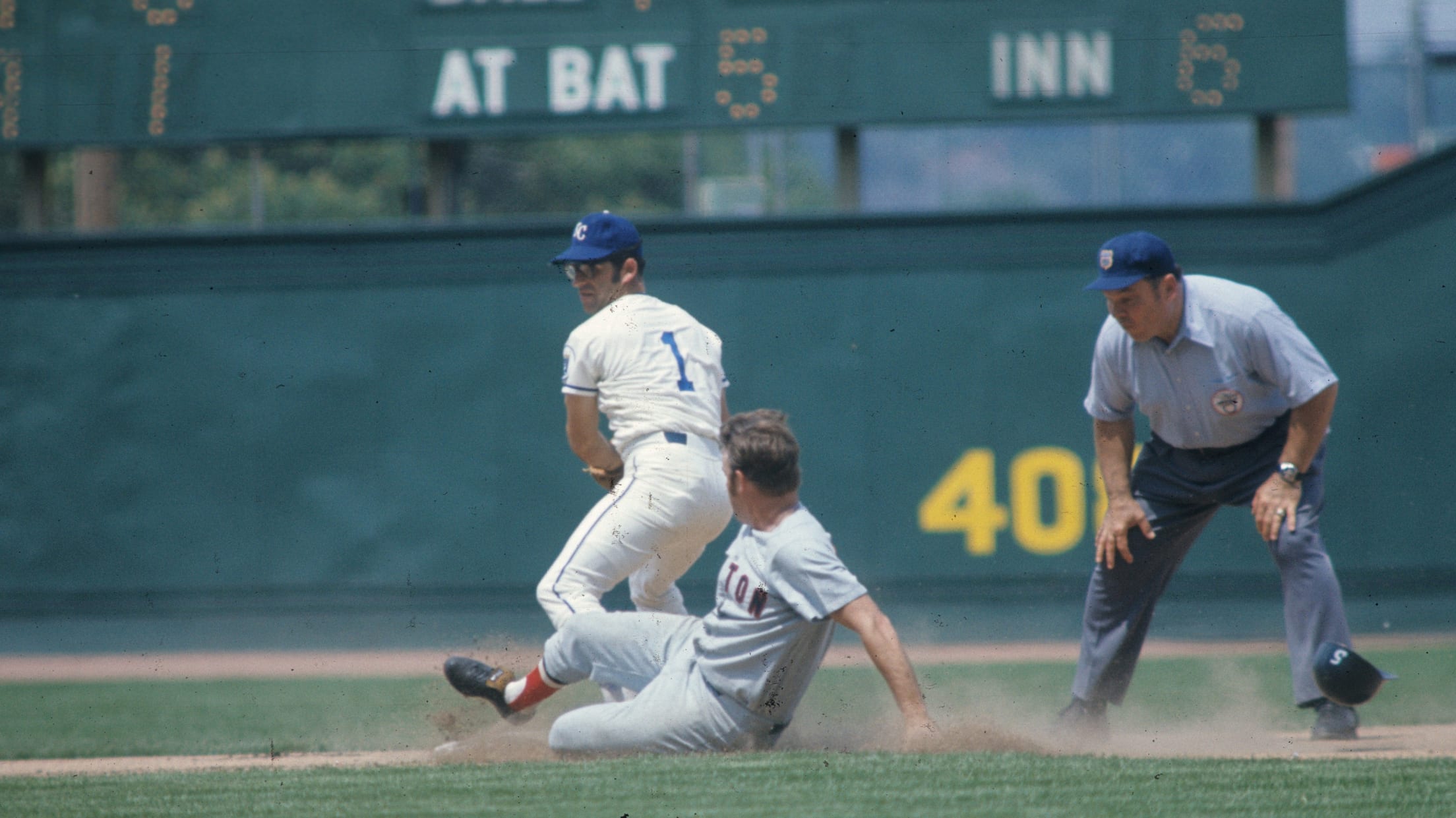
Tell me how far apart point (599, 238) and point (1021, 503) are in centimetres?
553

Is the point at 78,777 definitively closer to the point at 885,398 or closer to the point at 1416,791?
the point at 1416,791

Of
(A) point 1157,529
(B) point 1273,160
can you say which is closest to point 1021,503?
(B) point 1273,160

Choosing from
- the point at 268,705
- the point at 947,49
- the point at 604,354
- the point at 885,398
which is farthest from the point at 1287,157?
the point at 268,705

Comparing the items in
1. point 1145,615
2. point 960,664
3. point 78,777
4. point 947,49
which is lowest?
point 960,664

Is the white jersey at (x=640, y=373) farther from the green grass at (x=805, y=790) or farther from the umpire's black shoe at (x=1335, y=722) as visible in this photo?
the umpire's black shoe at (x=1335, y=722)

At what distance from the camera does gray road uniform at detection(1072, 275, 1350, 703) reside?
14.6 ft

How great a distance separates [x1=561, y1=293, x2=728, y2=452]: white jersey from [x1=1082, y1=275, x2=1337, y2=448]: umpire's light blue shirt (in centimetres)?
140

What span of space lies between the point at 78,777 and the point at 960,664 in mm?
5137

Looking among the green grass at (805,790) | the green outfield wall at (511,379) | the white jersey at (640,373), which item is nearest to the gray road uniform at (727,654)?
the green grass at (805,790)

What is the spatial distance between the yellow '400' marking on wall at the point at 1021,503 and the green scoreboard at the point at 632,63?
2395 millimetres

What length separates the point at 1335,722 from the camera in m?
4.50

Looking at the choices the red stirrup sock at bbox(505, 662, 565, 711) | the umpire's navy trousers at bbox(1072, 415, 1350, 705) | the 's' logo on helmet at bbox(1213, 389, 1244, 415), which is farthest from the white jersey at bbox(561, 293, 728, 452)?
the 's' logo on helmet at bbox(1213, 389, 1244, 415)

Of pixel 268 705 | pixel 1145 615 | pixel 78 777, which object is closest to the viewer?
pixel 78 777

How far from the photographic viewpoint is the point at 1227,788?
11.7 feet
